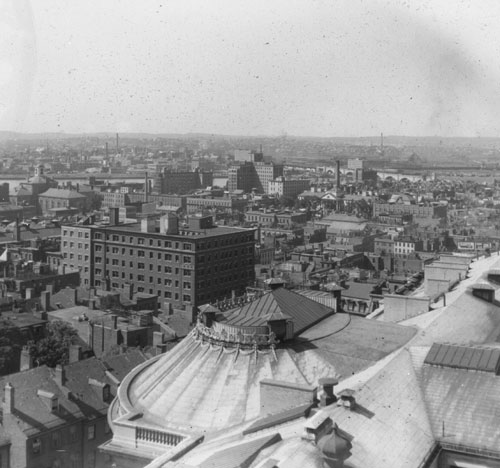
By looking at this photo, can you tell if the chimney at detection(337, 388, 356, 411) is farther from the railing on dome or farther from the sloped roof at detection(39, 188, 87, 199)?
the sloped roof at detection(39, 188, 87, 199)

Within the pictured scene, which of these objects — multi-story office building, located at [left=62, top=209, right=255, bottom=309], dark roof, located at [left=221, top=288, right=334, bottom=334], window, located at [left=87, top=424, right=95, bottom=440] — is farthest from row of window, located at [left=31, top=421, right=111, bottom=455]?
multi-story office building, located at [left=62, top=209, right=255, bottom=309]

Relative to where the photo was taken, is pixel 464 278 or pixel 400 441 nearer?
pixel 400 441

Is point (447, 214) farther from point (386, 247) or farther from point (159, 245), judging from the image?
point (159, 245)

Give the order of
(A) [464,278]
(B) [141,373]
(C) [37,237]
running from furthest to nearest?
1. (C) [37,237]
2. (A) [464,278]
3. (B) [141,373]

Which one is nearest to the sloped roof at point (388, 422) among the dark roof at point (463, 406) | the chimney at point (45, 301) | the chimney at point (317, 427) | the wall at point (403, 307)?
the dark roof at point (463, 406)

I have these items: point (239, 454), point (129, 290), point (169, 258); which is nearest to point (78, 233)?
point (169, 258)

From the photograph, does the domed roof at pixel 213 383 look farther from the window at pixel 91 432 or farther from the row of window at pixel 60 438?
the window at pixel 91 432

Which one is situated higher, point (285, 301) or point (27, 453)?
point (285, 301)

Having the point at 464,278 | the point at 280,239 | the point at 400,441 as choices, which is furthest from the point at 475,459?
the point at 280,239
